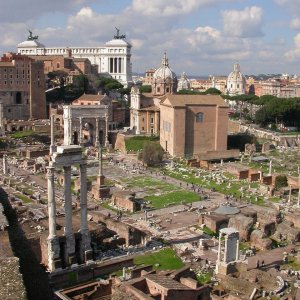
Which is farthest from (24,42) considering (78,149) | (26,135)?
(78,149)

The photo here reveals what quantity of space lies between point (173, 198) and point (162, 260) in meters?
12.4

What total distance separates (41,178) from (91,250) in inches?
800

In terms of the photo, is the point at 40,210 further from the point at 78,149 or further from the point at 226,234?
the point at 226,234

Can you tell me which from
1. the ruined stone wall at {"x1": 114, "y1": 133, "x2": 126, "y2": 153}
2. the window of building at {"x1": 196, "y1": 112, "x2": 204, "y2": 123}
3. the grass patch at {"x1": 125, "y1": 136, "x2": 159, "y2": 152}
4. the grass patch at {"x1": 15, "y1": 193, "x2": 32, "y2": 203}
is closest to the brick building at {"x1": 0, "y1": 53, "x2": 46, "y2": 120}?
the ruined stone wall at {"x1": 114, "y1": 133, "x2": 126, "y2": 153}

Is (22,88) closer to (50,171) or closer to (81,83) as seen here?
(81,83)

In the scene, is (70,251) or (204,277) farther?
(70,251)

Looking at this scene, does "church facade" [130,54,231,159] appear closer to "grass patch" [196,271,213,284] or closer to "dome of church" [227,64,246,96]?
"grass patch" [196,271,213,284]

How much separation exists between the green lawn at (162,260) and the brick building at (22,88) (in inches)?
1855

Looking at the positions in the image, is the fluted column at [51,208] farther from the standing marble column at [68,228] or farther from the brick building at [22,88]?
the brick building at [22,88]

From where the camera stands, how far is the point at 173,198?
3447cm

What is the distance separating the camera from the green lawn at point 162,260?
848 inches

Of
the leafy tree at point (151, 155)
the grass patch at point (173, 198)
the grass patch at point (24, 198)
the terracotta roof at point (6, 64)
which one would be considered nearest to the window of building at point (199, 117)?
the leafy tree at point (151, 155)

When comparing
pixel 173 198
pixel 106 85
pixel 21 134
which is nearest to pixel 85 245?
pixel 173 198

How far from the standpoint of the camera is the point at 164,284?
651 inches
